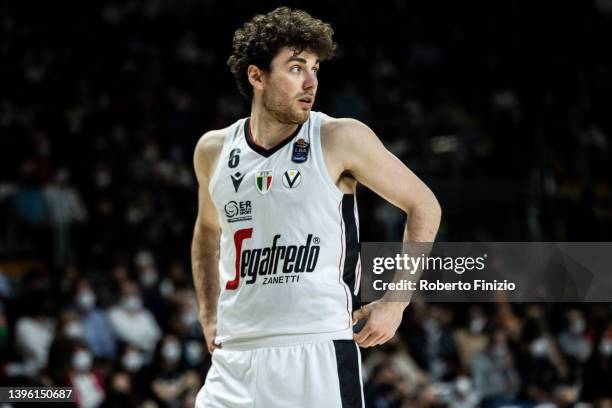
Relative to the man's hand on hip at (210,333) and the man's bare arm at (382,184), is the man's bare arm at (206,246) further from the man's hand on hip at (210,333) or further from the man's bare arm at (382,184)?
the man's bare arm at (382,184)

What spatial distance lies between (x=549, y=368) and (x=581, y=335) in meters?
0.76

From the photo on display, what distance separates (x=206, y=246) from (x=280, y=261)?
2.57 feet

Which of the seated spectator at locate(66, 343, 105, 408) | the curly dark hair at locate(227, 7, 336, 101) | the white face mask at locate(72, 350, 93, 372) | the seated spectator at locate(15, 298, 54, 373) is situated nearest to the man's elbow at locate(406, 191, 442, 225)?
the curly dark hair at locate(227, 7, 336, 101)

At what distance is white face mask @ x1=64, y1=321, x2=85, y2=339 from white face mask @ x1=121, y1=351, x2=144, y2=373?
0.51 meters

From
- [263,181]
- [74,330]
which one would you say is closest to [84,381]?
[74,330]

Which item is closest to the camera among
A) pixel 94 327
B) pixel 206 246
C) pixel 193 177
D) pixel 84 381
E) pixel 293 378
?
pixel 293 378

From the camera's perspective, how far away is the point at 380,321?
4.19 m

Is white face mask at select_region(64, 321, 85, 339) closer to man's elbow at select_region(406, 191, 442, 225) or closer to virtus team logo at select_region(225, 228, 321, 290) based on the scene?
virtus team logo at select_region(225, 228, 321, 290)

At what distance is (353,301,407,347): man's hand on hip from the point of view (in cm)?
420

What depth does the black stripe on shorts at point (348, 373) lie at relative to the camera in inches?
165

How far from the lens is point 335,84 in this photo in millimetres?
15789

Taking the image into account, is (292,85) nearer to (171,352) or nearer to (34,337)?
(171,352)

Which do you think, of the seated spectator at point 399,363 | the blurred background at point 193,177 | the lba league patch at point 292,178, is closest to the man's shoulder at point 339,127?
the lba league patch at point 292,178

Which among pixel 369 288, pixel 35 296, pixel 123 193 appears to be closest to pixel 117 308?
pixel 35 296
